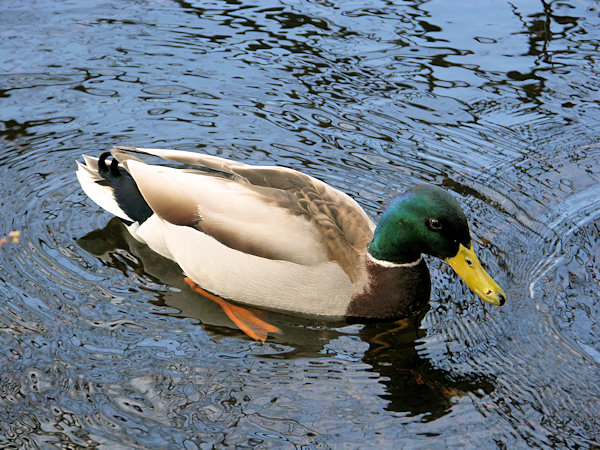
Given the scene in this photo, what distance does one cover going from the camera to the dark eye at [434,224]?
5.12 m

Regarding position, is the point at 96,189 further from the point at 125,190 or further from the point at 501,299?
the point at 501,299

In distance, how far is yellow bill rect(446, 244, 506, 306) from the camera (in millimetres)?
5094

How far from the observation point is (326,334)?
207 inches

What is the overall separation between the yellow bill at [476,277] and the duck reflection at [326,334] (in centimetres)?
42

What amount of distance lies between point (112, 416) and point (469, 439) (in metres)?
1.75

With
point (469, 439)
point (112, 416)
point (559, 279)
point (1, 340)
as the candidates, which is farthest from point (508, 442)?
point (1, 340)

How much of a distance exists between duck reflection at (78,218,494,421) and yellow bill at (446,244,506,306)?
0.42 m

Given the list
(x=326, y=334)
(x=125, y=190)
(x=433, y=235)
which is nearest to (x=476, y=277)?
(x=433, y=235)

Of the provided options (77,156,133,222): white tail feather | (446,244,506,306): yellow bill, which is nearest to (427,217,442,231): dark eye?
(446,244,506,306): yellow bill

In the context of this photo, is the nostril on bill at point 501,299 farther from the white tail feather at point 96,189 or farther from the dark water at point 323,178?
the white tail feather at point 96,189

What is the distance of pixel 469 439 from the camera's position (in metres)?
4.42

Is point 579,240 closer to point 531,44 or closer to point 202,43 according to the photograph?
point 531,44

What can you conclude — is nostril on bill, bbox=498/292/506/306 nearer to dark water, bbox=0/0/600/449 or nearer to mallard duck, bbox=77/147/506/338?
mallard duck, bbox=77/147/506/338

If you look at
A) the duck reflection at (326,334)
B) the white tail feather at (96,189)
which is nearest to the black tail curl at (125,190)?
the white tail feather at (96,189)
